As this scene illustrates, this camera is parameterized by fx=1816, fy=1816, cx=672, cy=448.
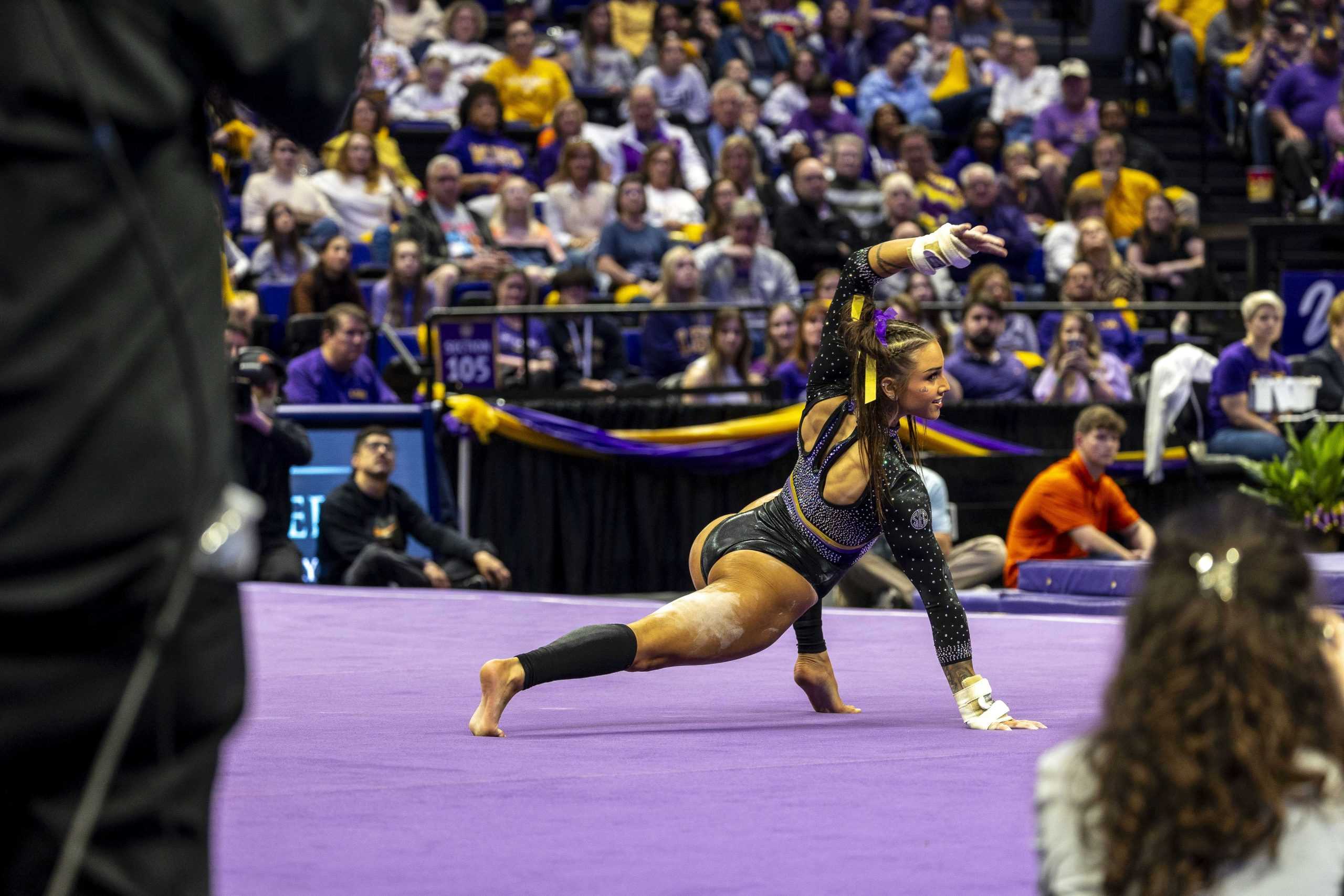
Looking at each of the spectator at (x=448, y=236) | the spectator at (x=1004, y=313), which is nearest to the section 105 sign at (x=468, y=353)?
the spectator at (x=448, y=236)

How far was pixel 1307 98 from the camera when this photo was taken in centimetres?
1472

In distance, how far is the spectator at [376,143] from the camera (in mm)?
12273

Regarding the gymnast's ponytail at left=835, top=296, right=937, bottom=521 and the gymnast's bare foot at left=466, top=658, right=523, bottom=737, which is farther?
the gymnast's ponytail at left=835, top=296, right=937, bottom=521

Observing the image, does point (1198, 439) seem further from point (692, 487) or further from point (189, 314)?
point (189, 314)

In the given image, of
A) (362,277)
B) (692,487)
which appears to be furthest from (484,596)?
(362,277)

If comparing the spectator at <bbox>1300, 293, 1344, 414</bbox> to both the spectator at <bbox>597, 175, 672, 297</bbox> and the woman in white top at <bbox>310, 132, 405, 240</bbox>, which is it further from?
the woman in white top at <bbox>310, 132, 405, 240</bbox>

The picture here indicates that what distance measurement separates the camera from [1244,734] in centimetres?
169

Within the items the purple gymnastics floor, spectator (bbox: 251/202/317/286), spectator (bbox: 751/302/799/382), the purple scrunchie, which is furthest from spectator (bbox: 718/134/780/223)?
the purple scrunchie

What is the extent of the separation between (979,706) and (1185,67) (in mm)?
13281

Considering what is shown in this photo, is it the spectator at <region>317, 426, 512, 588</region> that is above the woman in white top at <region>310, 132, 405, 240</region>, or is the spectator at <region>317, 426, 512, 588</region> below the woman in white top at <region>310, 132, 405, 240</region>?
below

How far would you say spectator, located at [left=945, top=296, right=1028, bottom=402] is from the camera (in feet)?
33.8

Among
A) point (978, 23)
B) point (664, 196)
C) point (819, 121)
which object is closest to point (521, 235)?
point (664, 196)

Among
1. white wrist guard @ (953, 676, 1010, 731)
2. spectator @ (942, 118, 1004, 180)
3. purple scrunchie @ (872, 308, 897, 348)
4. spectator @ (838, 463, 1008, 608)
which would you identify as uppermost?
spectator @ (942, 118, 1004, 180)

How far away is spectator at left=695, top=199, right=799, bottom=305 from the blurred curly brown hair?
9.52 metres
